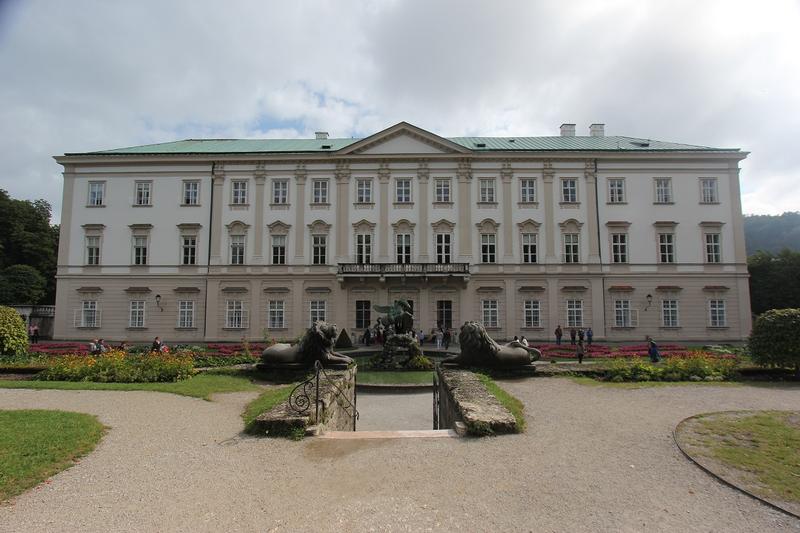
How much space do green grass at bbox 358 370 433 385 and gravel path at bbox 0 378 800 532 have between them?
7.50 metres

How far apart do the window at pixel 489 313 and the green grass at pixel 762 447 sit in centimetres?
2318

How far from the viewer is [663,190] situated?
34.2 metres

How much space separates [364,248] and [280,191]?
8202 millimetres

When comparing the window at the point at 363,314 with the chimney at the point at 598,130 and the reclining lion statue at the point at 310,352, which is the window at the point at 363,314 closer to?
the reclining lion statue at the point at 310,352

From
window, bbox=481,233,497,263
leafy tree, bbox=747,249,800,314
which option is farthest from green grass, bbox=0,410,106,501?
leafy tree, bbox=747,249,800,314

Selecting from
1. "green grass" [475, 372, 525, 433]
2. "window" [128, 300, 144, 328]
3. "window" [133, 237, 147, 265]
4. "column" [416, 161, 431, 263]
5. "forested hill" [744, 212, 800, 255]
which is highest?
"forested hill" [744, 212, 800, 255]

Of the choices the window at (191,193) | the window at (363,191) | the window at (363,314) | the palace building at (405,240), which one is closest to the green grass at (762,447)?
the palace building at (405,240)

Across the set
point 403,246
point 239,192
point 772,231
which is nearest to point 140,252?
point 239,192

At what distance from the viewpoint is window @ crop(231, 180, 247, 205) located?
3491cm

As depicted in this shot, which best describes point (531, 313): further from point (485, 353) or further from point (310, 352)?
point (310, 352)

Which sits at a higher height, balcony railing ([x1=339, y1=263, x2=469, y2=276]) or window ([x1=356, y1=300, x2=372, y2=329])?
balcony railing ([x1=339, y1=263, x2=469, y2=276])

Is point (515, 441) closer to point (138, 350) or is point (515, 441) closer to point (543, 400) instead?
point (543, 400)

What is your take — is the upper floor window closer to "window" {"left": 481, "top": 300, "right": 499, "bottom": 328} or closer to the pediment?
the pediment

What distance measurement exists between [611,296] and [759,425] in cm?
2608
